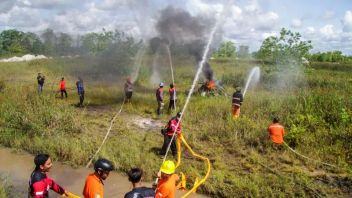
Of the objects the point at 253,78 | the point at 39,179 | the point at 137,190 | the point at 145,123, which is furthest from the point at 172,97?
the point at 253,78

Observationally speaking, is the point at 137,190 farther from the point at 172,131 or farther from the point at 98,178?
the point at 172,131

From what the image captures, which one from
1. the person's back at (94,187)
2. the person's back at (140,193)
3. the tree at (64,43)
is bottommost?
the person's back at (94,187)

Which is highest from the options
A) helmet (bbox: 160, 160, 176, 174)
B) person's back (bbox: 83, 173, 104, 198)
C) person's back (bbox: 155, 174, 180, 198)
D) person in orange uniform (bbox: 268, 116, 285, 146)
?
helmet (bbox: 160, 160, 176, 174)

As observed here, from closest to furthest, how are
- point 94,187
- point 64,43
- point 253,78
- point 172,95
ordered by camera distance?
point 94,187 → point 172,95 → point 253,78 → point 64,43

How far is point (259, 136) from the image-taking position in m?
13.4

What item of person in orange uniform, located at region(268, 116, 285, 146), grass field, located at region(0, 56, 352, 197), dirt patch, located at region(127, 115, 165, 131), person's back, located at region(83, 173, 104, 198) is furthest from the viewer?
dirt patch, located at region(127, 115, 165, 131)

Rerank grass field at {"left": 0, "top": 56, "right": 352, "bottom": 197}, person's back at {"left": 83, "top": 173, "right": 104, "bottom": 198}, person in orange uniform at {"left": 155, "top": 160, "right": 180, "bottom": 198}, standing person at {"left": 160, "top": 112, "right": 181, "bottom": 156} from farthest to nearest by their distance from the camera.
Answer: standing person at {"left": 160, "top": 112, "right": 181, "bottom": 156} → grass field at {"left": 0, "top": 56, "right": 352, "bottom": 197} → person in orange uniform at {"left": 155, "top": 160, "right": 180, "bottom": 198} → person's back at {"left": 83, "top": 173, "right": 104, "bottom": 198}

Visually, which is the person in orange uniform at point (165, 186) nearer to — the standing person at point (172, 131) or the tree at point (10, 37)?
the standing person at point (172, 131)

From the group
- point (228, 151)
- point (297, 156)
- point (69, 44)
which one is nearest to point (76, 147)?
point (228, 151)

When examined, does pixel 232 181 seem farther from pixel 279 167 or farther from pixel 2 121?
pixel 2 121

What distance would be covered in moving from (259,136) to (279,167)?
7.14ft

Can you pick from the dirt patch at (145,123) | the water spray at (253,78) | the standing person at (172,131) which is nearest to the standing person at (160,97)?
the dirt patch at (145,123)

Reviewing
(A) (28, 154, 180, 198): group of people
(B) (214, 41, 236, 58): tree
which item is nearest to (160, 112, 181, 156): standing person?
(A) (28, 154, 180, 198): group of people

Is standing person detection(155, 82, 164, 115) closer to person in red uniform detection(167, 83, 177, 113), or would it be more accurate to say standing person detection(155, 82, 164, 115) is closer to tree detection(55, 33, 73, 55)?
person in red uniform detection(167, 83, 177, 113)
